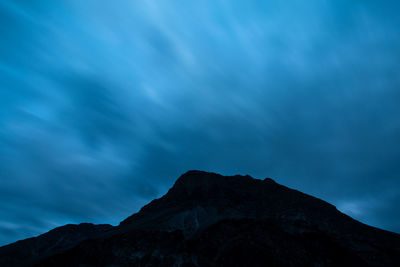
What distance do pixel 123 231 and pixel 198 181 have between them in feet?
127

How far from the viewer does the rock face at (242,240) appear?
6362 centimetres

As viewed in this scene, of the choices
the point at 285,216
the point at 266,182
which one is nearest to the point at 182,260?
the point at 285,216

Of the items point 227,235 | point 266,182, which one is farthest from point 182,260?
point 266,182

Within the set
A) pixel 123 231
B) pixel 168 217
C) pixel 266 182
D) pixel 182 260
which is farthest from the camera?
pixel 266 182

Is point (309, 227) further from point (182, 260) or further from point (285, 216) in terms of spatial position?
point (182, 260)

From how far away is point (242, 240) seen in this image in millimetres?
66562

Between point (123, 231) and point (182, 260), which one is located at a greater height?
point (123, 231)

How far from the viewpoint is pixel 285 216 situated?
7669 cm

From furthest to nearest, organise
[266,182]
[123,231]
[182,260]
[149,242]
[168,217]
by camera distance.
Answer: [266,182]
[168,217]
[123,231]
[149,242]
[182,260]

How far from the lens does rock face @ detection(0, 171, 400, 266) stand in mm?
63625

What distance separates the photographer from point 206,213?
80.1m

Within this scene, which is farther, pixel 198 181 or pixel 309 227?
pixel 198 181

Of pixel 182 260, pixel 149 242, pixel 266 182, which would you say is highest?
pixel 266 182

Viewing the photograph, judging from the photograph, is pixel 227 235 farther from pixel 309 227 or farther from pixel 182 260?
pixel 309 227
